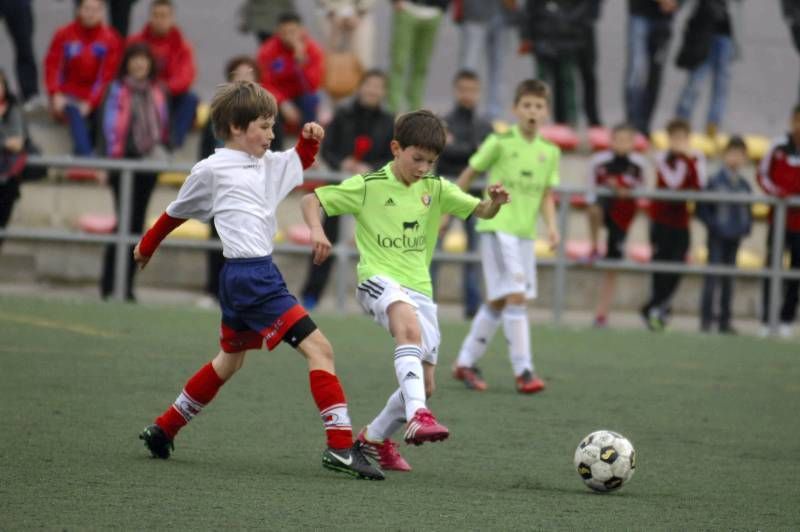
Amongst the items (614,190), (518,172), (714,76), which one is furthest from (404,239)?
(714,76)

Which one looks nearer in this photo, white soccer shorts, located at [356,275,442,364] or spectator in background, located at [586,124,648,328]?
white soccer shorts, located at [356,275,442,364]

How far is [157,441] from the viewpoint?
6637mm

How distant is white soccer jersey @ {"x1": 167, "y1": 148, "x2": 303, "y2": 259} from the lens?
21.4ft

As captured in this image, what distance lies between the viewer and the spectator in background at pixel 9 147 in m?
13.4

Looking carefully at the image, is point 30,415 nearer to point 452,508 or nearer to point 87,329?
point 452,508

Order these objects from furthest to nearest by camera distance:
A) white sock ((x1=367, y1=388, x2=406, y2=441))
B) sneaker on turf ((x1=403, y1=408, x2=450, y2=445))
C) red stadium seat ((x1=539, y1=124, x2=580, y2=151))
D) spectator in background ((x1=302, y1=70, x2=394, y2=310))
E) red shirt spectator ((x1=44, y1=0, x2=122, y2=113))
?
red stadium seat ((x1=539, y1=124, x2=580, y2=151)), red shirt spectator ((x1=44, y1=0, x2=122, y2=113)), spectator in background ((x1=302, y1=70, x2=394, y2=310)), white sock ((x1=367, y1=388, x2=406, y2=441)), sneaker on turf ((x1=403, y1=408, x2=450, y2=445))

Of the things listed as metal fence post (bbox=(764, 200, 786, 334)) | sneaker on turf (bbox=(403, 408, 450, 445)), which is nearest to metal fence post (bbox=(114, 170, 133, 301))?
metal fence post (bbox=(764, 200, 786, 334))

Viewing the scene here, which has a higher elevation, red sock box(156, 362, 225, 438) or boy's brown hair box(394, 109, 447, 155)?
boy's brown hair box(394, 109, 447, 155)

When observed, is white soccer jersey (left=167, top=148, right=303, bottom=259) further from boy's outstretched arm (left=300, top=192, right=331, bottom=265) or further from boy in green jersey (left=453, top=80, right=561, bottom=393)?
boy in green jersey (left=453, top=80, right=561, bottom=393)

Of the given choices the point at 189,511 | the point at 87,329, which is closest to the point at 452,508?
the point at 189,511

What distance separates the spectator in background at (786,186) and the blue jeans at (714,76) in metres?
2.27

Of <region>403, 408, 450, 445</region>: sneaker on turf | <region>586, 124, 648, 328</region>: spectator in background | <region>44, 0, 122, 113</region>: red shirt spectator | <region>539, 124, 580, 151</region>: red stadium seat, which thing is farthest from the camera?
<region>539, 124, 580, 151</region>: red stadium seat

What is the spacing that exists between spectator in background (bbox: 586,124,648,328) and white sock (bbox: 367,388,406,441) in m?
7.50

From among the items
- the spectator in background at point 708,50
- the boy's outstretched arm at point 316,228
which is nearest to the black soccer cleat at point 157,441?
the boy's outstretched arm at point 316,228
